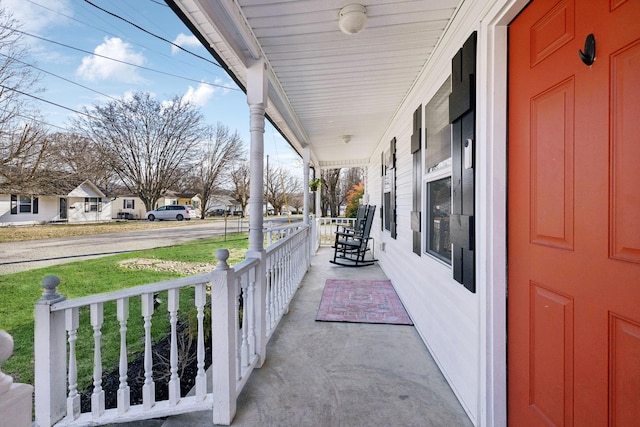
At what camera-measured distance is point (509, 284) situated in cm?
146

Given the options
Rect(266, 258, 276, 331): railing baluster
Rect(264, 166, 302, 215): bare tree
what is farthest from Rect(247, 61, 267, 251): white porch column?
Rect(264, 166, 302, 215): bare tree

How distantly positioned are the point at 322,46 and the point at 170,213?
26269 millimetres

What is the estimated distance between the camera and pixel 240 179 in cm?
2516

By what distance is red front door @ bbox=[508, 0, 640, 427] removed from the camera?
87 cm

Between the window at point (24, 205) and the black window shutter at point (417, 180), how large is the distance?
22.5 meters

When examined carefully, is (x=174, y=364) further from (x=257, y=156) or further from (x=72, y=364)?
(x=257, y=156)

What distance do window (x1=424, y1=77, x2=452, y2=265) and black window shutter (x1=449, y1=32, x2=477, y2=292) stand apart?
0.27m

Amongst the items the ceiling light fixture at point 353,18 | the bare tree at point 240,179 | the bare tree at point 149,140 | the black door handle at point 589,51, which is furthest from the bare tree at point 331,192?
the black door handle at point 589,51

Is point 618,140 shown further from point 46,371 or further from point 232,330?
point 46,371

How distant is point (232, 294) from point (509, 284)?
5.01 feet

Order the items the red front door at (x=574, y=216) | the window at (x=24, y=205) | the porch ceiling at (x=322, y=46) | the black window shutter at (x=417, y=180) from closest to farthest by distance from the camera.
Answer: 1. the red front door at (x=574, y=216)
2. the porch ceiling at (x=322, y=46)
3. the black window shutter at (x=417, y=180)
4. the window at (x=24, y=205)

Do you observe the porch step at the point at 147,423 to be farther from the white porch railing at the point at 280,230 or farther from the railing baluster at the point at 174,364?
the white porch railing at the point at 280,230

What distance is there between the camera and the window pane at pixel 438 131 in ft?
7.11

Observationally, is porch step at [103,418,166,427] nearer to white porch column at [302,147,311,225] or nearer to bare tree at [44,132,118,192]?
white porch column at [302,147,311,225]
